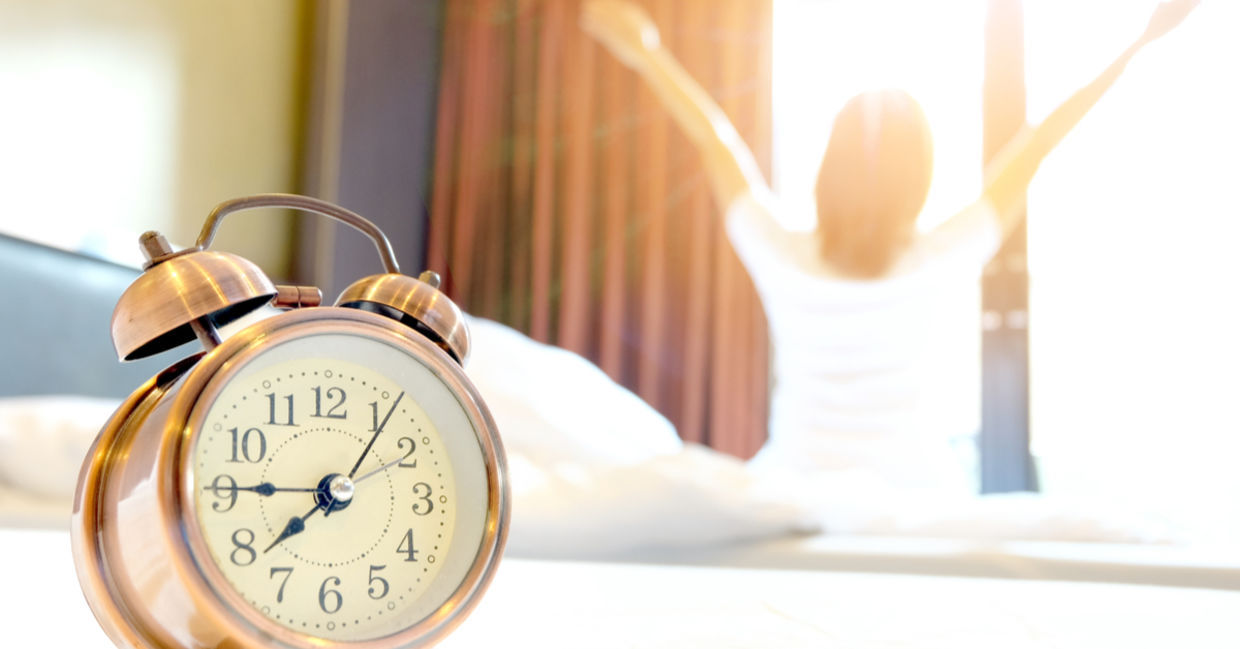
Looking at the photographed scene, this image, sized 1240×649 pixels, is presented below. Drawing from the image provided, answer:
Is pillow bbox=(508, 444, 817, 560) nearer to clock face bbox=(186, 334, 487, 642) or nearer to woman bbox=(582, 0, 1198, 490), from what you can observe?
clock face bbox=(186, 334, 487, 642)

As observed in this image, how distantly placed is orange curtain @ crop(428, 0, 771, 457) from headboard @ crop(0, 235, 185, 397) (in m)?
1.44

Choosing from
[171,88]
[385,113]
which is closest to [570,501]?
[171,88]

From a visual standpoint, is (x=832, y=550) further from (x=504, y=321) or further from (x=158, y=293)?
(x=504, y=321)

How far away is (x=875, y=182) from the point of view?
7.41 ft

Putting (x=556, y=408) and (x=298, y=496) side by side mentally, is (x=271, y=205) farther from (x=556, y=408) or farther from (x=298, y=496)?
(x=556, y=408)

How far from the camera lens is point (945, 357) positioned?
9.07ft

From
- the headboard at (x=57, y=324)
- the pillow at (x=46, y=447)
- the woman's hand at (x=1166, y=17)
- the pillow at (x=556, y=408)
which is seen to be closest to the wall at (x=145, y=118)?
the headboard at (x=57, y=324)

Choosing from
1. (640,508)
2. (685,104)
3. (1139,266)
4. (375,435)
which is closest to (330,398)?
(375,435)

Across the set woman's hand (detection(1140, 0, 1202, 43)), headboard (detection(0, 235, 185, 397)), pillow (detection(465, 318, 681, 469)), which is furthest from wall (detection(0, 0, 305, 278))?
woman's hand (detection(1140, 0, 1202, 43))

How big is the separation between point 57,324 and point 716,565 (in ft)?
4.02

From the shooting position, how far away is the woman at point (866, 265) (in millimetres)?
2100

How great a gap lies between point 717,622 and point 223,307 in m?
0.36

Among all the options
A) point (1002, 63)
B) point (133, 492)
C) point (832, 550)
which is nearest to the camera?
point (133, 492)

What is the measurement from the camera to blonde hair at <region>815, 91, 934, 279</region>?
87.6 inches
